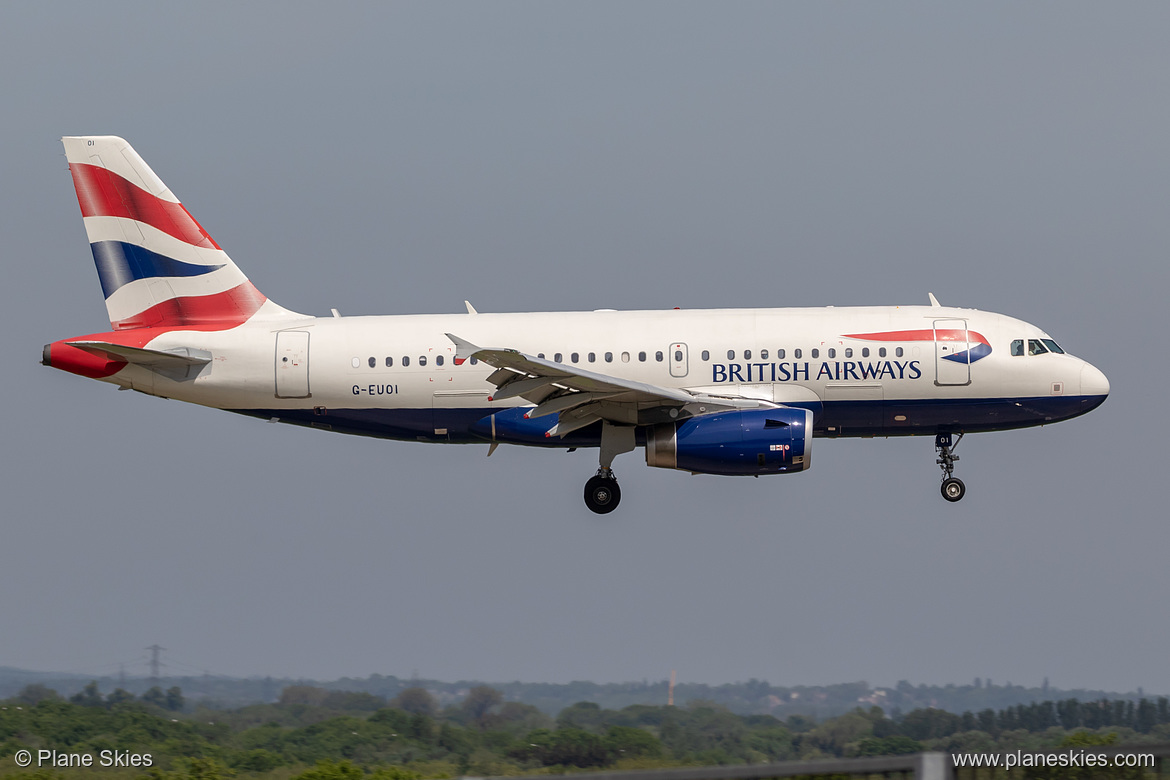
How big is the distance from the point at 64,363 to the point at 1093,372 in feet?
73.6

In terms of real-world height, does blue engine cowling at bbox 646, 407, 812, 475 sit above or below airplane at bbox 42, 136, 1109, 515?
below

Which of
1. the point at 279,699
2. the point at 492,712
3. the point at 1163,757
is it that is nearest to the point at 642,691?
the point at 492,712

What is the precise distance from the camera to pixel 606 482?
28641 millimetres

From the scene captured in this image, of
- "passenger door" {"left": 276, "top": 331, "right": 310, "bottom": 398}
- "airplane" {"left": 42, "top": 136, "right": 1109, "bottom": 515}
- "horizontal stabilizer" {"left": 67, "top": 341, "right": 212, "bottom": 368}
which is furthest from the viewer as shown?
"passenger door" {"left": 276, "top": 331, "right": 310, "bottom": 398}

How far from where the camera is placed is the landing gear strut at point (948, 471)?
95.5 feet

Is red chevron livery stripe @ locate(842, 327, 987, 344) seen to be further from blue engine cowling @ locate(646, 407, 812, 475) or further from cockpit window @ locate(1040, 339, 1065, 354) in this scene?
blue engine cowling @ locate(646, 407, 812, 475)

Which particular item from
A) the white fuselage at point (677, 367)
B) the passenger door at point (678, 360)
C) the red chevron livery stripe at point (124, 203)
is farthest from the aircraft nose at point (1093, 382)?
the red chevron livery stripe at point (124, 203)

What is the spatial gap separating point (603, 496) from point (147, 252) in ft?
39.2

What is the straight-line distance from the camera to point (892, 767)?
10.7m

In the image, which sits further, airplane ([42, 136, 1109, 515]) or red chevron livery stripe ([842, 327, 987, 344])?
red chevron livery stripe ([842, 327, 987, 344])

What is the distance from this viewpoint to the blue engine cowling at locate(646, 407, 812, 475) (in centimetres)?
2612

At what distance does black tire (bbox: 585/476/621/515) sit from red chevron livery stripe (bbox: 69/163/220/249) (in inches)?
412

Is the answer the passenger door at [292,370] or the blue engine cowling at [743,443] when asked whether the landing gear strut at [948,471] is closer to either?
the blue engine cowling at [743,443]

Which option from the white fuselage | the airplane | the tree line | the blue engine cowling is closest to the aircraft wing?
the airplane
